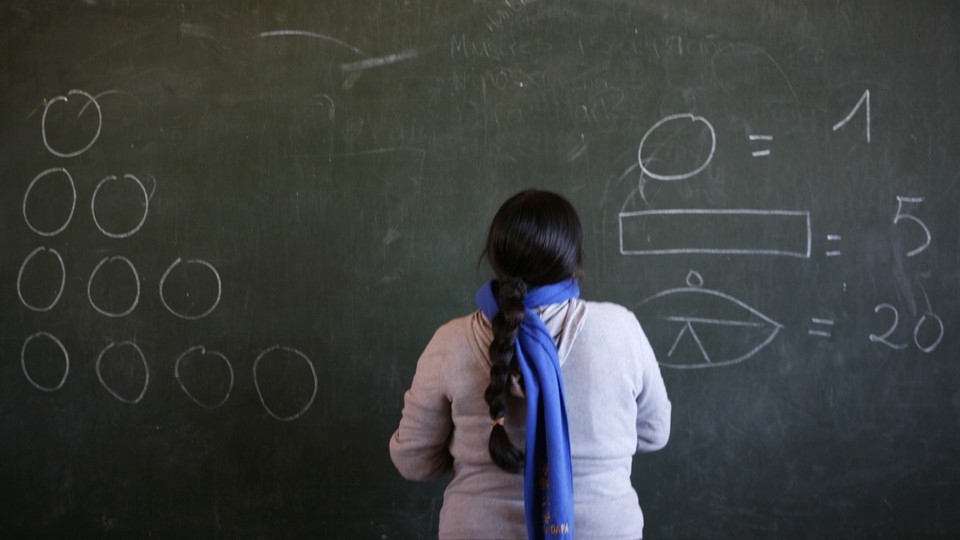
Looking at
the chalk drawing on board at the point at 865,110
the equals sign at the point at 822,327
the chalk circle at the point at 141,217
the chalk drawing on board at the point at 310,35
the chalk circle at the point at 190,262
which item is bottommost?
the equals sign at the point at 822,327

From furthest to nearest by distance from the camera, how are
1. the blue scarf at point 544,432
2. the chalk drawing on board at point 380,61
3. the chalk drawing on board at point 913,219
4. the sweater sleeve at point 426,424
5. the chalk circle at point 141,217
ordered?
the chalk circle at point 141,217 → the chalk drawing on board at point 380,61 → the chalk drawing on board at point 913,219 → the sweater sleeve at point 426,424 → the blue scarf at point 544,432

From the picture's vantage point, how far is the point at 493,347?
153 cm

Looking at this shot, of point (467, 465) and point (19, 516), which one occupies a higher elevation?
point (467, 465)

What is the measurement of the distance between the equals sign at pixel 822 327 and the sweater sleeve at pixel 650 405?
98 centimetres

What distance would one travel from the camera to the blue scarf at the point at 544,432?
Result: 149 centimetres

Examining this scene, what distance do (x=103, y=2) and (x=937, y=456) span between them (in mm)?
2929

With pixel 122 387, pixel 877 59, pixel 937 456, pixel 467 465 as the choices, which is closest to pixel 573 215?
pixel 467 465

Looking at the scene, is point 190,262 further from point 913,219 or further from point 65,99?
point 913,219

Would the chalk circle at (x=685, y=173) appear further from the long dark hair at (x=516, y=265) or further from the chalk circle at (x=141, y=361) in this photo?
the chalk circle at (x=141, y=361)

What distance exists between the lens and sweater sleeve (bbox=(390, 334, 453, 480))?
1591 millimetres

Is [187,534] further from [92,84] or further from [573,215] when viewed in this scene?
[573,215]

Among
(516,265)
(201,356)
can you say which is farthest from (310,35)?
(516,265)

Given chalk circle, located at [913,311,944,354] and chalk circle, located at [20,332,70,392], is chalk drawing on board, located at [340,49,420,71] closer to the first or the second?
chalk circle, located at [20,332,70,392]

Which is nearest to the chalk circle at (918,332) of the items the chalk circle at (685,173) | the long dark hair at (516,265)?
the chalk circle at (685,173)
